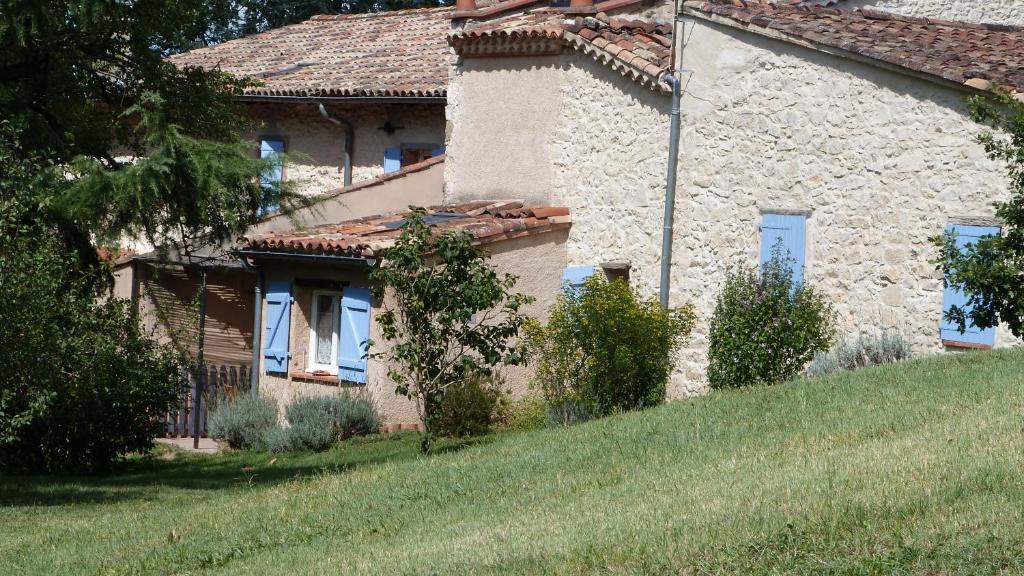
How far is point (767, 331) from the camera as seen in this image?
12961 mm

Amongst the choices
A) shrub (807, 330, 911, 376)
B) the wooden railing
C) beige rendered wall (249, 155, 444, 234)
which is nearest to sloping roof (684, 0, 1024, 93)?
shrub (807, 330, 911, 376)

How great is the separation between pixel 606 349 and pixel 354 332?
4.26 m

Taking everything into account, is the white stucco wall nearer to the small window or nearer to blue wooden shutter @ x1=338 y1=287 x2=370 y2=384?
blue wooden shutter @ x1=338 y1=287 x2=370 y2=384

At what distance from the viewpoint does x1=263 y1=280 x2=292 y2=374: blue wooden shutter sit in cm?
1695

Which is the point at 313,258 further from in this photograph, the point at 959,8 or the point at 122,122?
the point at 959,8

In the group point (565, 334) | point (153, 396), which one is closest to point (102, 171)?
point (153, 396)

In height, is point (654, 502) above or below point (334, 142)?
below

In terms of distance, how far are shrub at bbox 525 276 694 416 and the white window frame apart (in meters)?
4.08

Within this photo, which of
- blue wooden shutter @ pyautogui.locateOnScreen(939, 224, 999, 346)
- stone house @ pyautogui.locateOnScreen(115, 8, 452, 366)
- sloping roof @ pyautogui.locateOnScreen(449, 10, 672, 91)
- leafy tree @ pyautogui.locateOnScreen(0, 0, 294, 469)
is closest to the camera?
leafy tree @ pyautogui.locateOnScreen(0, 0, 294, 469)

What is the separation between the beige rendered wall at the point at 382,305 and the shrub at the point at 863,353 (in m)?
4.37

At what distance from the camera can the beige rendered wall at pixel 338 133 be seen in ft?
65.8

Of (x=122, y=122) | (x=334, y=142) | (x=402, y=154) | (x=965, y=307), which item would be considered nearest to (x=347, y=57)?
(x=334, y=142)

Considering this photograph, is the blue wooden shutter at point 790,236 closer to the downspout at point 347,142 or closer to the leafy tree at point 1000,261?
the leafy tree at point 1000,261

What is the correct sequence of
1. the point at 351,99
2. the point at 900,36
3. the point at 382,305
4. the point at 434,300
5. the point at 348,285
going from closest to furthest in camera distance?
1. the point at 434,300
2. the point at 900,36
3. the point at 382,305
4. the point at 348,285
5. the point at 351,99
